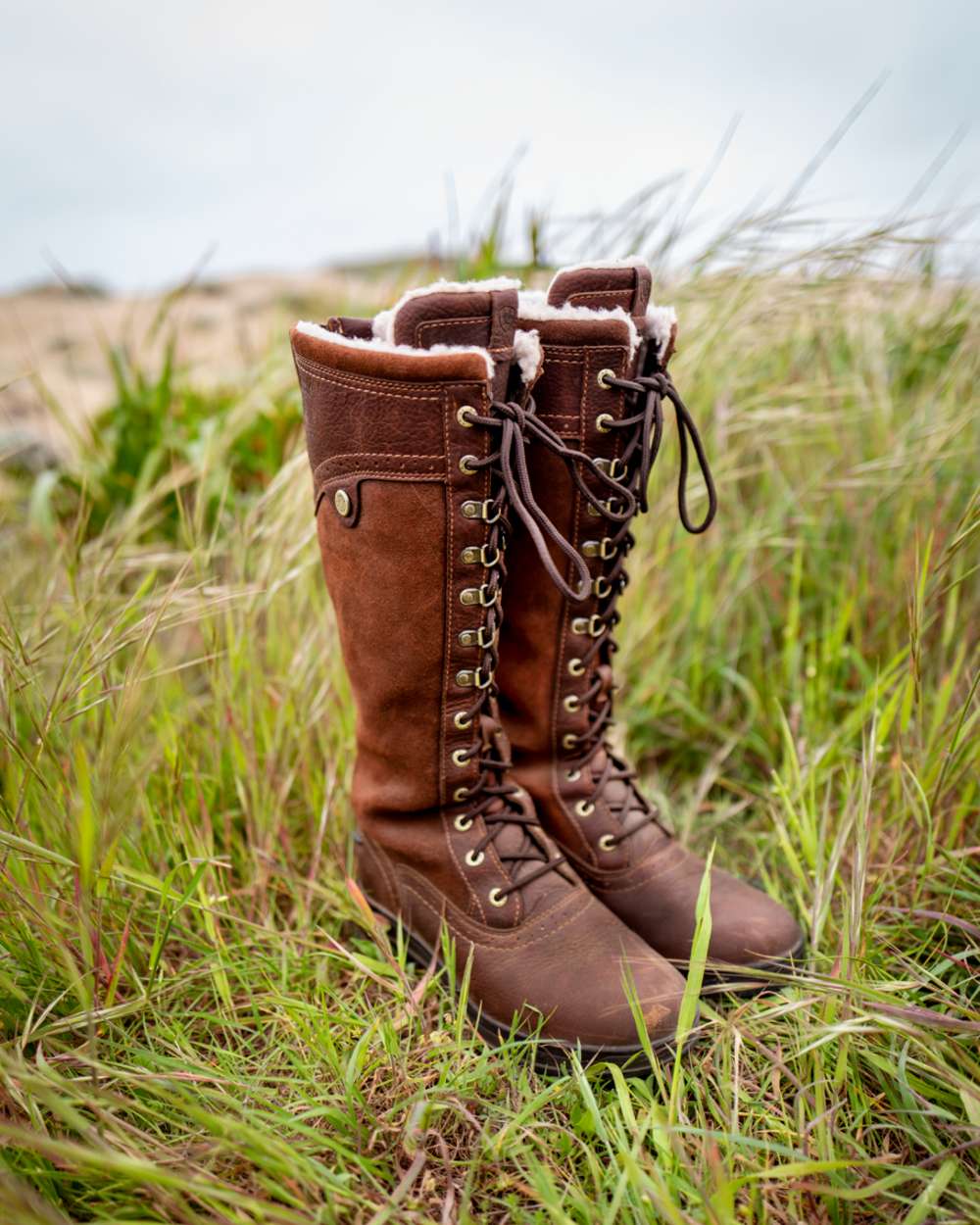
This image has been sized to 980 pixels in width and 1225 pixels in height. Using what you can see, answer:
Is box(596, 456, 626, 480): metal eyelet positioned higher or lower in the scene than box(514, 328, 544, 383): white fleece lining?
lower

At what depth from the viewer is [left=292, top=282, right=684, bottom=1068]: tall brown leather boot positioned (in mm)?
1146

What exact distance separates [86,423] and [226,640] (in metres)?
1.17

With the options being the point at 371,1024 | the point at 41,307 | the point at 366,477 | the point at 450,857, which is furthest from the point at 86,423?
the point at 41,307

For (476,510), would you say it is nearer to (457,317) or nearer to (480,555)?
(480,555)

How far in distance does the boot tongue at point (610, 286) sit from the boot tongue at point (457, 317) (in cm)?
21

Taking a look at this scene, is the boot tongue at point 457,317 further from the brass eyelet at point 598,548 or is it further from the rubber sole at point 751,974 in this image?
the rubber sole at point 751,974

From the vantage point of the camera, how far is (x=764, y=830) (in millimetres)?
1775

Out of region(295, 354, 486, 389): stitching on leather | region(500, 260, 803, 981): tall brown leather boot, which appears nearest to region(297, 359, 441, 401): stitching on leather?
region(295, 354, 486, 389): stitching on leather

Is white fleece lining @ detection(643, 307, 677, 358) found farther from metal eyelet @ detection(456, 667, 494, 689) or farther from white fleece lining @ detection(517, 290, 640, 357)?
metal eyelet @ detection(456, 667, 494, 689)

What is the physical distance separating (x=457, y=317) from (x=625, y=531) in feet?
1.49

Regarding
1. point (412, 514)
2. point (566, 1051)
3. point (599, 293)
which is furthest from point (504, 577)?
point (566, 1051)

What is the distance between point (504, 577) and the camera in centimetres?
132

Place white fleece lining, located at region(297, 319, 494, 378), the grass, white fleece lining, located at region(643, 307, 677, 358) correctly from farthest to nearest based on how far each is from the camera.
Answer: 1. white fleece lining, located at region(643, 307, 677, 358)
2. white fleece lining, located at region(297, 319, 494, 378)
3. the grass

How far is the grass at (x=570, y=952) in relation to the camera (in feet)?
3.15
